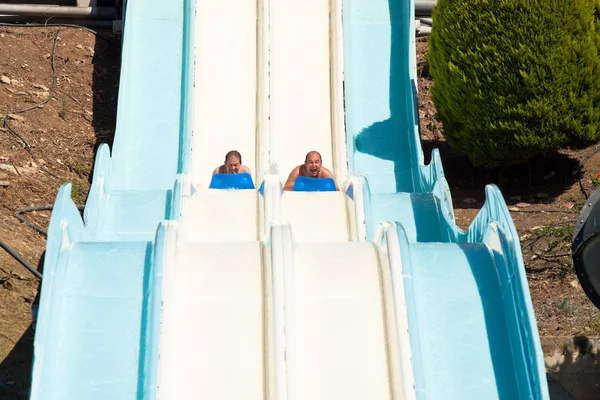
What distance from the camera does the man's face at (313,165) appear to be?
356 inches

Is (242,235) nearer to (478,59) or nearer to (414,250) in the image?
A: (414,250)

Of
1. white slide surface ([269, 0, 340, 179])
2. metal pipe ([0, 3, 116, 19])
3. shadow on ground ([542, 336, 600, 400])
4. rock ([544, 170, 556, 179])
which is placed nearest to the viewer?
shadow on ground ([542, 336, 600, 400])

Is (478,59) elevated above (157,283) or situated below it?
above

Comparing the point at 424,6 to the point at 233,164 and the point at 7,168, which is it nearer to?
the point at 233,164

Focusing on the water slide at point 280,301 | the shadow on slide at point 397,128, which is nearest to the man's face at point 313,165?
the water slide at point 280,301

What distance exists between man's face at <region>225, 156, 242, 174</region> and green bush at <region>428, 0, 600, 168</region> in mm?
2442

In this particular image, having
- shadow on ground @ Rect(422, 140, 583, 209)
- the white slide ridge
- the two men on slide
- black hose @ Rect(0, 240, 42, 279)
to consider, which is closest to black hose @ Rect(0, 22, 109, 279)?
black hose @ Rect(0, 240, 42, 279)

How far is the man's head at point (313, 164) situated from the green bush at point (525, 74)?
189cm

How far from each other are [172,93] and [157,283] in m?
4.52

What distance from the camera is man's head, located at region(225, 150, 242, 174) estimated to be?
361 inches

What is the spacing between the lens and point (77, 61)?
1262cm

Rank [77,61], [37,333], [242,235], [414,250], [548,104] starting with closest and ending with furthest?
[37,333] < [414,250] < [242,235] < [548,104] < [77,61]

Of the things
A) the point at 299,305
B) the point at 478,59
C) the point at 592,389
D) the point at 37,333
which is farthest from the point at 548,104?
the point at 37,333

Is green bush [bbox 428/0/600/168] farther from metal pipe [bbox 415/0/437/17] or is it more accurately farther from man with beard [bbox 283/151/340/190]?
metal pipe [bbox 415/0/437/17]
